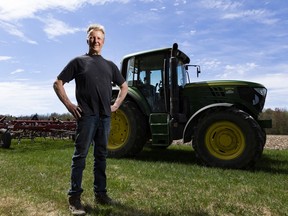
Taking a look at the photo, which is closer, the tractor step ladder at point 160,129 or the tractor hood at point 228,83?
the tractor hood at point 228,83

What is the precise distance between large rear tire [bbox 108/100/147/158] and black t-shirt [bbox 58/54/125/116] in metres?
4.06

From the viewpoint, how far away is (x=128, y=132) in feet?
25.5

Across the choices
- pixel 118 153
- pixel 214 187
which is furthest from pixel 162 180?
pixel 118 153

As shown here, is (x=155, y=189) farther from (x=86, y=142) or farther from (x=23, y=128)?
(x=23, y=128)

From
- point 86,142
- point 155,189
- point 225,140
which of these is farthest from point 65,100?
point 225,140

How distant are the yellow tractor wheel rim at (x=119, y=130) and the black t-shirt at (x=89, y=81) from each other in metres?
4.22

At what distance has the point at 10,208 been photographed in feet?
12.0

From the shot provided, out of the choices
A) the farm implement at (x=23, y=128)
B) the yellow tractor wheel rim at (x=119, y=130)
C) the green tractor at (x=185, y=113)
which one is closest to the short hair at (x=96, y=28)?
the green tractor at (x=185, y=113)

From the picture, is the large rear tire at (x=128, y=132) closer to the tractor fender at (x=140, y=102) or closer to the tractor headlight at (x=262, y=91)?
the tractor fender at (x=140, y=102)

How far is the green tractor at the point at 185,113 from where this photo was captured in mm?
6445

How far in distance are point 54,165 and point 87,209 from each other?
10.3 ft

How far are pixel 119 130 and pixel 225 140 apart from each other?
99.4 inches

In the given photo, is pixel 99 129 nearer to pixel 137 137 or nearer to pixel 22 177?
pixel 22 177

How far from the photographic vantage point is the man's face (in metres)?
3.52
